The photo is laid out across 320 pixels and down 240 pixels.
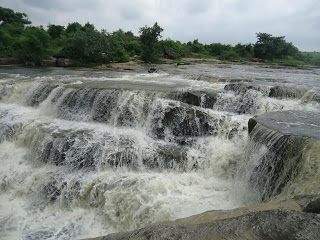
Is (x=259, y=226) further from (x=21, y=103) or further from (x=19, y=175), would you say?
(x=21, y=103)

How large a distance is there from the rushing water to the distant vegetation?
→ 14692 millimetres

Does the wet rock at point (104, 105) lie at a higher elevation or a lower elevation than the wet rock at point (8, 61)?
higher

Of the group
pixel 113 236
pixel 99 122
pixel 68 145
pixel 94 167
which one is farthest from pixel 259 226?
pixel 99 122

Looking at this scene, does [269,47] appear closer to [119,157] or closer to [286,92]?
[286,92]

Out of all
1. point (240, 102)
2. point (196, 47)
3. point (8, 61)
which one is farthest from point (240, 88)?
point (196, 47)

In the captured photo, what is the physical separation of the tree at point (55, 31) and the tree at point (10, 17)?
5.66m

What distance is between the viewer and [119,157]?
9.70 meters

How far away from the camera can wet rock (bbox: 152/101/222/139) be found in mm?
10992

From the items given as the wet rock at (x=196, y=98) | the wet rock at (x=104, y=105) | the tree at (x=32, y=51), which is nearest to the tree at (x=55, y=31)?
the tree at (x=32, y=51)

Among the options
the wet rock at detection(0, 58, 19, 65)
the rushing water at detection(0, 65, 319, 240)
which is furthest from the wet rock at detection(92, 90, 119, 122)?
the wet rock at detection(0, 58, 19, 65)

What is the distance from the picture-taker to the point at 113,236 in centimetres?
395

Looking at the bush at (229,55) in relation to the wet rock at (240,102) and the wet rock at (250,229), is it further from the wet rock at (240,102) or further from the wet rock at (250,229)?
the wet rock at (250,229)

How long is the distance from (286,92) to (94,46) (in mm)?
18227

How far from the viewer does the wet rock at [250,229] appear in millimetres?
3086
